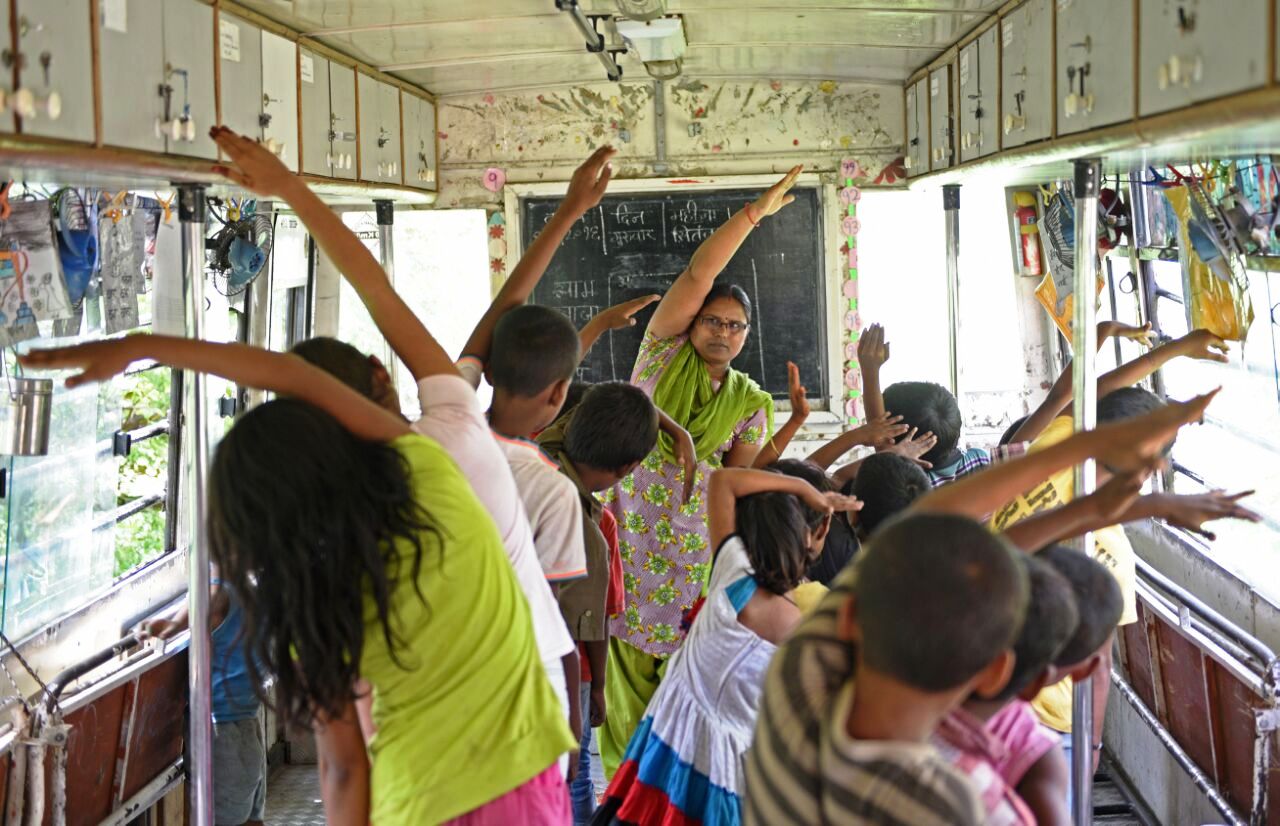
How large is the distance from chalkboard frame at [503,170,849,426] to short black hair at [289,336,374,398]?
13.6 ft

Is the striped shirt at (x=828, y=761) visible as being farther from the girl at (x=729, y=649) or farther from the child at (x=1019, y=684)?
the girl at (x=729, y=649)

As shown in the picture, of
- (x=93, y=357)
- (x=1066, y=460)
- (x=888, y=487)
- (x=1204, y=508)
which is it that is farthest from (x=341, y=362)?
(x=888, y=487)

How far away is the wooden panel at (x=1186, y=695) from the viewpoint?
14.2 ft

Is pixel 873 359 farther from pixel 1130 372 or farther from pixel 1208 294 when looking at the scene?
pixel 1208 294

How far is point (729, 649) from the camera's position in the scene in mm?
2898

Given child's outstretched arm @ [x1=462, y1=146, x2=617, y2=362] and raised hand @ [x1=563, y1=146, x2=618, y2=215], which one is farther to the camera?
raised hand @ [x1=563, y1=146, x2=618, y2=215]

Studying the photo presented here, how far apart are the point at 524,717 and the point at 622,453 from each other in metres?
1.45

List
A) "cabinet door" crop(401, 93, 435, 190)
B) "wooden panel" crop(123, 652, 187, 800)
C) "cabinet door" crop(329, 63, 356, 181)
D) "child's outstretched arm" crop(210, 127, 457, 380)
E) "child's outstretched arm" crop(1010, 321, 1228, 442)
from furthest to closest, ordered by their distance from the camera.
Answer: "cabinet door" crop(401, 93, 435, 190) < "cabinet door" crop(329, 63, 356, 181) < "wooden panel" crop(123, 652, 187, 800) < "child's outstretched arm" crop(1010, 321, 1228, 442) < "child's outstretched arm" crop(210, 127, 457, 380)

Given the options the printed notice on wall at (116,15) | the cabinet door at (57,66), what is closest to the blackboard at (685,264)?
the printed notice on wall at (116,15)

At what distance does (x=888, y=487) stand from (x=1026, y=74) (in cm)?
137

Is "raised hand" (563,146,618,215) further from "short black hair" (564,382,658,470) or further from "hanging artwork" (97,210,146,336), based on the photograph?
"hanging artwork" (97,210,146,336)

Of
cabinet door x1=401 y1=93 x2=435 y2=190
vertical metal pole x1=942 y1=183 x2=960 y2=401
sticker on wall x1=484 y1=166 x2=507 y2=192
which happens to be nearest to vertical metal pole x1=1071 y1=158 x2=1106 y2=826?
vertical metal pole x1=942 y1=183 x2=960 y2=401

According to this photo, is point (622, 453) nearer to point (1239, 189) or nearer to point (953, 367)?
point (1239, 189)

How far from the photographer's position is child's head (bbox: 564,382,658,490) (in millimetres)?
3475
